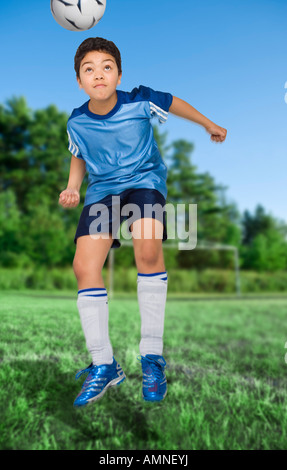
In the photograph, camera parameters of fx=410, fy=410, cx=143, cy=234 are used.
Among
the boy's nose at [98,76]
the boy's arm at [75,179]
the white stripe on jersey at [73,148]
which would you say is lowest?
the boy's arm at [75,179]

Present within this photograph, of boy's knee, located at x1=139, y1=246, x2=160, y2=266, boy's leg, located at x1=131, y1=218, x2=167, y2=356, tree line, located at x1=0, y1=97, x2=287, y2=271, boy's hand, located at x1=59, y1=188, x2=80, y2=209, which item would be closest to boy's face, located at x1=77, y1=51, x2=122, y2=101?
boy's hand, located at x1=59, y1=188, x2=80, y2=209

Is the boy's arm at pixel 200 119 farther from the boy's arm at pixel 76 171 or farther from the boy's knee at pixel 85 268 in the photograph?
the boy's knee at pixel 85 268

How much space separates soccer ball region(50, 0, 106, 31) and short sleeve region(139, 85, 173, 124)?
2.38 feet

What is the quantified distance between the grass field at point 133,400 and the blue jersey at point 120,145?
1.08 meters

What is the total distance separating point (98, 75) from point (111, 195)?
63cm

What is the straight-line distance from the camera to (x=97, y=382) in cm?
209

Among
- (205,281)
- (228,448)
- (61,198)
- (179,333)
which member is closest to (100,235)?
(61,198)

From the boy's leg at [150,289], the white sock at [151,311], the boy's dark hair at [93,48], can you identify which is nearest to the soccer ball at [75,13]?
the boy's dark hair at [93,48]

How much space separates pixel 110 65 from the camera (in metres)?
2.19

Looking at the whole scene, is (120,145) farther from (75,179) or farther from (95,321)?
(95,321)

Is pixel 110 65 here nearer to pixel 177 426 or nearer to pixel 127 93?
pixel 127 93

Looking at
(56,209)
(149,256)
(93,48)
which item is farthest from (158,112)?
(56,209)

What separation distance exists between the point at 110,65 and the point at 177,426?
185 centimetres

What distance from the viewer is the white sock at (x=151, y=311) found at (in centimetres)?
216
